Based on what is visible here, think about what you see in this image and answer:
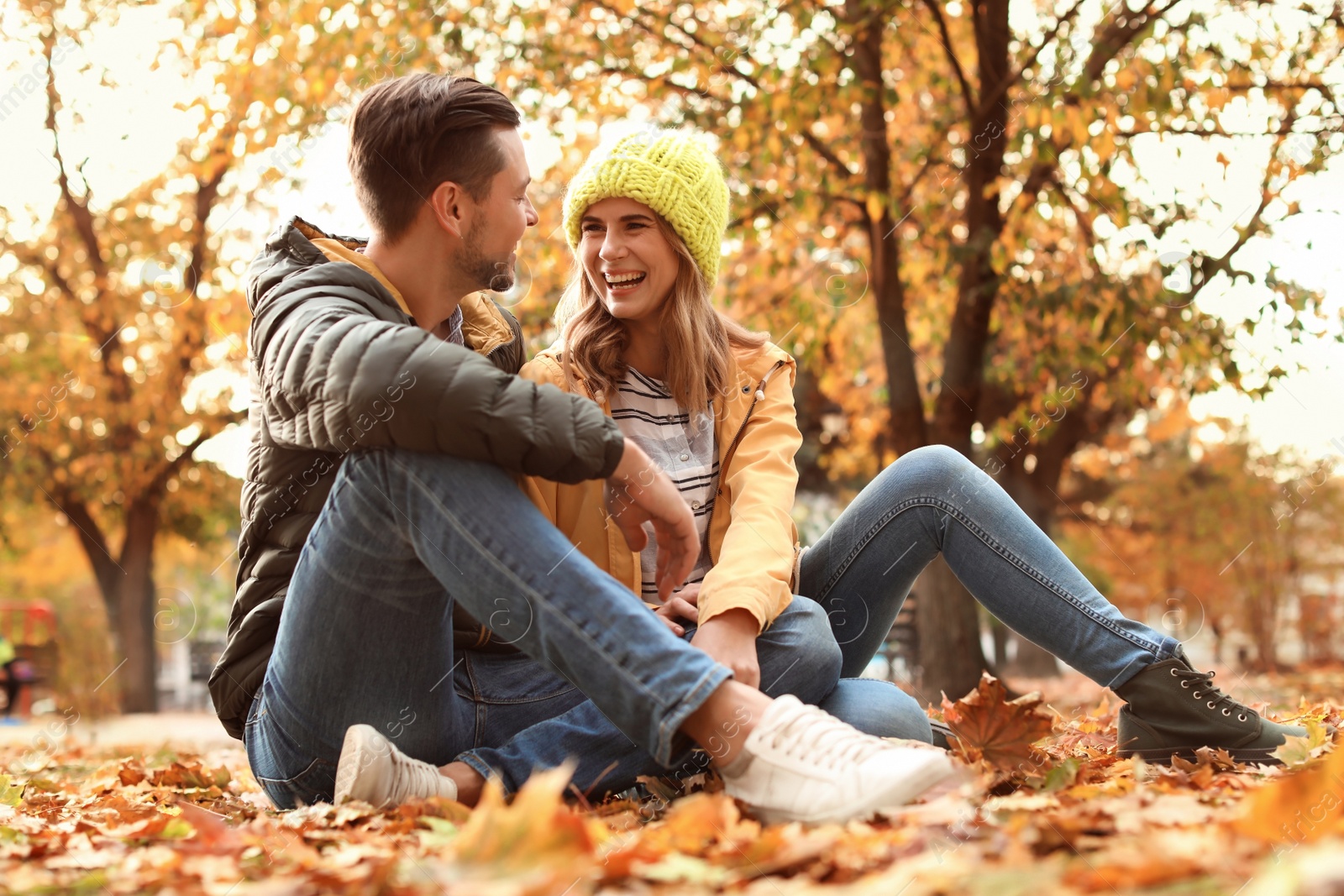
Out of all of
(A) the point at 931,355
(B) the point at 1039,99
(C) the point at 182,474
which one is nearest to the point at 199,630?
(C) the point at 182,474

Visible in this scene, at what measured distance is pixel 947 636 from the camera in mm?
6527

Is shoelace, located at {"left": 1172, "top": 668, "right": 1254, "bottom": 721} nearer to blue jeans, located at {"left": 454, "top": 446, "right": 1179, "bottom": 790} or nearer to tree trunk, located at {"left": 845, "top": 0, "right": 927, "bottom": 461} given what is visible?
blue jeans, located at {"left": 454, "top": 446, "right": 1179, "bottom": 790}

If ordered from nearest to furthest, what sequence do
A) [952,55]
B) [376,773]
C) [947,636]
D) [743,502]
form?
1. [376,773]
2. [743,502]
3. [952,55]
4. [947,636]

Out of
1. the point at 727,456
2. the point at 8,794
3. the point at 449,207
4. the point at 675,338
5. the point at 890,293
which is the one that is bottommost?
the point at 8,794

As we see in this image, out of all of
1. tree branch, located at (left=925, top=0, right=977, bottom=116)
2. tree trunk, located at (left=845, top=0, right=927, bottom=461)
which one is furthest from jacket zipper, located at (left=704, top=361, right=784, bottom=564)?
tree branch, located at (left=925, top=0, right=977, bottom=116)

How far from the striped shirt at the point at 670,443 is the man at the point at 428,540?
39 cm

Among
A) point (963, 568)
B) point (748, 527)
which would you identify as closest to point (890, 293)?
point (963, 568)

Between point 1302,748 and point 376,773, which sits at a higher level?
point 376,773

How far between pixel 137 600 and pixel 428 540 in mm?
11082

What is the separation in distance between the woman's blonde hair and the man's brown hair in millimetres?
455

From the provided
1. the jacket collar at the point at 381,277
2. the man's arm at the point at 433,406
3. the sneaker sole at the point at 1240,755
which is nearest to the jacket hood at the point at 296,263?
the jacket collar at the point at 381,277

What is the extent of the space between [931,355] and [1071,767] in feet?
29.1

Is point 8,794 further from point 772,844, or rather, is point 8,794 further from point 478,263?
point 772,844

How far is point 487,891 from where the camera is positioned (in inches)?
49.6
